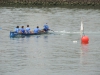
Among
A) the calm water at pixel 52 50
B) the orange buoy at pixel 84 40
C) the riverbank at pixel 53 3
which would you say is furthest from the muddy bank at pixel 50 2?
the orange buoy at pixel 84 40

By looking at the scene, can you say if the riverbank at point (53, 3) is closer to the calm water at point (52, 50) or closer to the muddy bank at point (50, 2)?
the muddy bank at point (50, 2)

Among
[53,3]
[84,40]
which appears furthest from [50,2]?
[84,40]

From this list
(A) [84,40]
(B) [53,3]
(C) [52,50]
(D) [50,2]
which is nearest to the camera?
(C) [52,50]

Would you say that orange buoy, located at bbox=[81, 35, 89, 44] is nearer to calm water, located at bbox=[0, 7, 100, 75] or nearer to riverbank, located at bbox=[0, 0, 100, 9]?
calm water, located at bbox=[0, 7, 100, 75]

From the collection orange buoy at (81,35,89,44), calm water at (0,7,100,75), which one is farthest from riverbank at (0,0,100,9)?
orange buoy at (81,35,89,44)

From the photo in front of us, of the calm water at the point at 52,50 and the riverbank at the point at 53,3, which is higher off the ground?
the riverbank at the point at 53,3

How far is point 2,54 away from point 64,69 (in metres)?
8.99

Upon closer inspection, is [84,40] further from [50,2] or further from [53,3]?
[50,2]

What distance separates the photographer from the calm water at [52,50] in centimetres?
4075

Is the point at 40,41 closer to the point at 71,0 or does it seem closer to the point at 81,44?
the point at 81,44

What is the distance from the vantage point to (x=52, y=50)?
164 ft

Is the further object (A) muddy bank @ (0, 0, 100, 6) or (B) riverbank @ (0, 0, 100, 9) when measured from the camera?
(A) muddy bank @ (0, 0, 100, 6)

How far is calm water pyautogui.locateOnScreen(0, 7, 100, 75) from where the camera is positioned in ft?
134

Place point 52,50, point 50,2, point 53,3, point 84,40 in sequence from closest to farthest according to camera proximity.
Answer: point 52,50 < point 84,40 < point 53,3 < point 50,2
